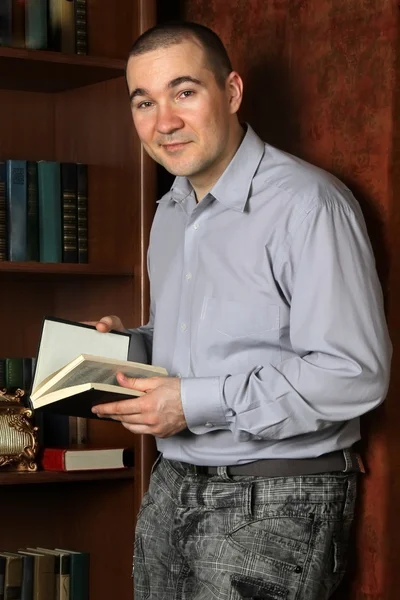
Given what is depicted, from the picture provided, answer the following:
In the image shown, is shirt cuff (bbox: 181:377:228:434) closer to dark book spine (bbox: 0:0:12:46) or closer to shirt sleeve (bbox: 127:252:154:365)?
shirt sleeve (bbox: 127:252:154:365)

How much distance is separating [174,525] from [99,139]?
1152mm

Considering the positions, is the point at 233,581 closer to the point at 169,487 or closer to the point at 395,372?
the point at 169,487

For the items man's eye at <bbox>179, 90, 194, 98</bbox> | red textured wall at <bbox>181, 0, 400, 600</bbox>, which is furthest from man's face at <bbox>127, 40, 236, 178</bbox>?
red textured wall at <bbox>181, 0, 400, 600</bbox>

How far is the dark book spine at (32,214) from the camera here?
254cm

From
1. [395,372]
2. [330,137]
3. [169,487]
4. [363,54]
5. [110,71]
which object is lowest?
[169,487]

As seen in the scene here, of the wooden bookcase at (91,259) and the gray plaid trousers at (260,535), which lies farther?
the wooden bookcase at (91,259)

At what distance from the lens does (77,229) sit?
103 inches

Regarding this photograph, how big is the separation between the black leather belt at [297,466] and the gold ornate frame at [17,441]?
745 millimetres

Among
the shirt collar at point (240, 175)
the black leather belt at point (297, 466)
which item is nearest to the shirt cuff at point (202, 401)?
the black leather belt at point (297, 466)

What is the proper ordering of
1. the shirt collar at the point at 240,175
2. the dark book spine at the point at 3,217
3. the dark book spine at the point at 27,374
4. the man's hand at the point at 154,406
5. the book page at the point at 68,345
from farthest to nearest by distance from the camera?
the dark book spine at the point at 27,374, the dark book spine at the point at 3,217, the book page at the point at 68,345, the shirt collar at the point at 240,175, the man's hand at the point at 154,406

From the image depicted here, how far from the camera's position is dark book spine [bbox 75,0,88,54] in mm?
2571

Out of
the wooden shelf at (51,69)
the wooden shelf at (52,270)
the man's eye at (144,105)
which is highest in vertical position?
the wooden shelf at (51,69)

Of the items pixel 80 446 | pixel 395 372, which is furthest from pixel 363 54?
pixel 80 446

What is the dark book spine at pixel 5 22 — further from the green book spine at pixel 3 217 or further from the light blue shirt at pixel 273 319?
the light blue shirt at pixel 273 319
